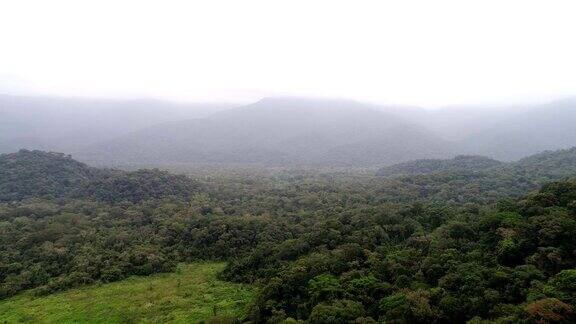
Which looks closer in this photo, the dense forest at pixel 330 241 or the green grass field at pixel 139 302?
the dense forest at pixel 330 241

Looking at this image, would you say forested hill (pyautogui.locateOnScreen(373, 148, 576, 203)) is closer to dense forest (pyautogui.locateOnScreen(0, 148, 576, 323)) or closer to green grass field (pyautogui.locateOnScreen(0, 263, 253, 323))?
dense forest (pyautogui.locateOnScreen(0, 148, 576, 323))

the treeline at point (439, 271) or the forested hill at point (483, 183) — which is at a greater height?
the treeline at point (439, 271)

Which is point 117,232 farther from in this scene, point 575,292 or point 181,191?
point 575,292

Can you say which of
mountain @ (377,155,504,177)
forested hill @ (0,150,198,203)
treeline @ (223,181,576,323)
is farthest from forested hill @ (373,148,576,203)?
forested hill @ (0,150,198,203)

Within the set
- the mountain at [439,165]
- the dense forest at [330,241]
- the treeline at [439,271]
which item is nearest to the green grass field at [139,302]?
the dense forest at [330,241]

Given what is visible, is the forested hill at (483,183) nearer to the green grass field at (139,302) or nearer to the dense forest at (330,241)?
the dense forest at (330,241)
